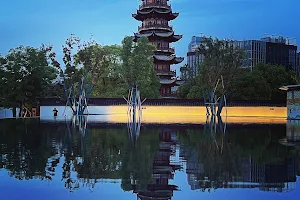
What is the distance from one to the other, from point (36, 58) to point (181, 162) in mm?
29216

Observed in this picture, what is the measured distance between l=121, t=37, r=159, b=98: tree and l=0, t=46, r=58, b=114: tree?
778 centimetres

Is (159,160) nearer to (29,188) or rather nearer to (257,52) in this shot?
(29,188)

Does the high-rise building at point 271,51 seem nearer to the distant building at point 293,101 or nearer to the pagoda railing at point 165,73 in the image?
the pagoda railing at point 165,73

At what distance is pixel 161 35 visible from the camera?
50500 millimetres

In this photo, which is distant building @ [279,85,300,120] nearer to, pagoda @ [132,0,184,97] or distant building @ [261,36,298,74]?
pagoda @ [132,0,184,97]

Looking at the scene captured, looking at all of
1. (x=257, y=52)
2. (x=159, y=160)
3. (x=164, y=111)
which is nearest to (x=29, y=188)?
(x=159, y=160)

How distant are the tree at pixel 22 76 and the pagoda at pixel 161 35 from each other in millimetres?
16173

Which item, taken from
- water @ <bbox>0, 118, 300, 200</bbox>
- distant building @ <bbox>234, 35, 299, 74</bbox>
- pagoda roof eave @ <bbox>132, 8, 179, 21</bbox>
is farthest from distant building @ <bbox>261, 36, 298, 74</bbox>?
water @ <bbox>0, 118, 300, 200</bbox>

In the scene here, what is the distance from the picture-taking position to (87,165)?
8180 millimetres

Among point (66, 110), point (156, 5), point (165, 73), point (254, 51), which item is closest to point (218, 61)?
point (165, 73)

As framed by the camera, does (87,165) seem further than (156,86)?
No

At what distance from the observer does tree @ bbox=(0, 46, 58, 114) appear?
34750 millimetres

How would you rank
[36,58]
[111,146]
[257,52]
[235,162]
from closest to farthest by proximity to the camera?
1. [235,162]
2. [111,146]
3. [36,58]
4. [257,52]

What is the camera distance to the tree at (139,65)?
40897 millimetres
